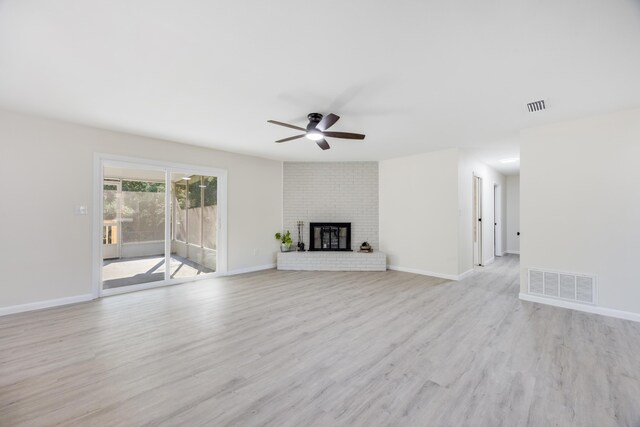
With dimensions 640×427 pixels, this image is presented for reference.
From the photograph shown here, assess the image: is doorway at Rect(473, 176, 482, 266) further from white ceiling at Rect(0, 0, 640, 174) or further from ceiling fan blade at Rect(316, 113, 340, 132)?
ceiling fan blade at Rect(316, 113, 340, 132)

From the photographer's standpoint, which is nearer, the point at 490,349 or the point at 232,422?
the point at 232,422

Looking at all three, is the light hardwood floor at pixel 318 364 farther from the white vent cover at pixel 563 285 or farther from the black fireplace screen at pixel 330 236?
the black fireplace screen at pixel 330 236

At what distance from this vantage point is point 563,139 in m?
3.54

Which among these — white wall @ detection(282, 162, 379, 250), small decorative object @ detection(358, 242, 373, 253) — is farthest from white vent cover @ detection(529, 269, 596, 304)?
white wall @ detection(282, 162, 379, 250)

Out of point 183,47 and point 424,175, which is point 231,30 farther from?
point 424,175

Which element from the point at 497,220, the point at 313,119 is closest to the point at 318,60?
the point at 313,119

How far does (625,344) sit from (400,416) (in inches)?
103

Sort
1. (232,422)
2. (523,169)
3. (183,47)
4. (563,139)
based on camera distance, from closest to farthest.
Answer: (232,422), (183,47), (563,139), (523,169)

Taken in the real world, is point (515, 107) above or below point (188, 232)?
above

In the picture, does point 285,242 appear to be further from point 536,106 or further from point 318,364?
point 536,106

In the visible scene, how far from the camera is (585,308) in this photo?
3.35 meters

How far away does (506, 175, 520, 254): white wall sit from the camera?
7957 mm

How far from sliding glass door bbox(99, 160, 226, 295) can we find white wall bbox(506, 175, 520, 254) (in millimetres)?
8423

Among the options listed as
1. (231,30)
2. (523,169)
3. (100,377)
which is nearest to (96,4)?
(231,30)
